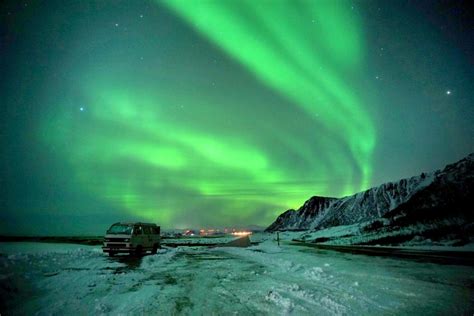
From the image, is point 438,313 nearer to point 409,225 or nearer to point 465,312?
point 465,312

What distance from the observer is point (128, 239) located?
71.6ft

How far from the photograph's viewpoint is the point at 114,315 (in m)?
6.48

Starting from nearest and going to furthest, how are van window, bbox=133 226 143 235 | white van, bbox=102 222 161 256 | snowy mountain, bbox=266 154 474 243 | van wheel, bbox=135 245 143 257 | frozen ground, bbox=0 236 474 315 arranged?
frozen ground, bbox=0 236 474 315 < white van, bbox=102 222 161 256 < van wheel, bbox=135 245 143 257 < van window, bbox=133 226 143 235 < snowy mountain, bbox=266 154 474 243

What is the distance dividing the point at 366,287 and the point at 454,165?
49440 millimetres

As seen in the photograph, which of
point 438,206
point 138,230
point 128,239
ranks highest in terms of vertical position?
point 438,206

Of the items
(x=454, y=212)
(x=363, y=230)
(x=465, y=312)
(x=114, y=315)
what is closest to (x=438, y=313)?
(x=465, y=312)

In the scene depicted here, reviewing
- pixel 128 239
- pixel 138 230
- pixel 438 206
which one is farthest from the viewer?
pixel 438 206

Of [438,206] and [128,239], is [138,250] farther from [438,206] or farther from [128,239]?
[438,206]

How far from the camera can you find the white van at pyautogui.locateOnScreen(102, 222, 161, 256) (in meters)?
21.8

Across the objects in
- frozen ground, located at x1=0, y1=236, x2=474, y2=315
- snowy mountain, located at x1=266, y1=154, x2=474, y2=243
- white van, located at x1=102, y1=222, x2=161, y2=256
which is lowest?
frozen ground, located at x1=0, y1=236, x2=474, y2=315

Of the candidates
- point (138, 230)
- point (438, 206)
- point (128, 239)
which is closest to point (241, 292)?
point (128, 239)

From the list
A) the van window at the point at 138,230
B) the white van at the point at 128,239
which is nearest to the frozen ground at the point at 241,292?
the white van at the point at 128,239

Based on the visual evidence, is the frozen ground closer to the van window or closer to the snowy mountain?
the van window

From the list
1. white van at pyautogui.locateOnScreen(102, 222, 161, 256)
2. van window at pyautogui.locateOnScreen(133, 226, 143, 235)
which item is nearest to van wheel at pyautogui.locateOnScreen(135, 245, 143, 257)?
white van at pyautogui.locateOnScreen(102, 222, 161, 256)
